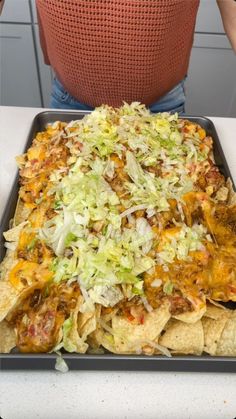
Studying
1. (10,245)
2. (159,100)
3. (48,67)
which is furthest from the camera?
(48,67)

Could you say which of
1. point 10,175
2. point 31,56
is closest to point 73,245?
point 10,175

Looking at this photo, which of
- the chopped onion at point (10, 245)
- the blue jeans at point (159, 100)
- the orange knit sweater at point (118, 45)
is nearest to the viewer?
the chopped onion at point (10, 245)

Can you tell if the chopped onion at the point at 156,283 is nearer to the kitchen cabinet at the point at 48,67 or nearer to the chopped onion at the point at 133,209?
the chopped onion at the point at 133,209

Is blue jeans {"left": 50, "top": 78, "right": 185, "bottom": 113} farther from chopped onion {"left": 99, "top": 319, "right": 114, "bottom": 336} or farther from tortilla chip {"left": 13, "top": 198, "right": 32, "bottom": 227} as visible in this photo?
chopped onion {"left": 99, "top": 319, "right": 114, "bottom": 336}

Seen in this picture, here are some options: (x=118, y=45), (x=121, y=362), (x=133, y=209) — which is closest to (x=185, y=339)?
(x=121, y=362)

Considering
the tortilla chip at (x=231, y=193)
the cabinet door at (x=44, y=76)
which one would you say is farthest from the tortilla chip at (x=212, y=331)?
the cabinet door at (x=44, y=76)

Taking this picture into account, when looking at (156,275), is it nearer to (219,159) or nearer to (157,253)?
(157,253)

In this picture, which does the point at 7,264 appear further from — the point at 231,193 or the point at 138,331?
the point at 231,193
